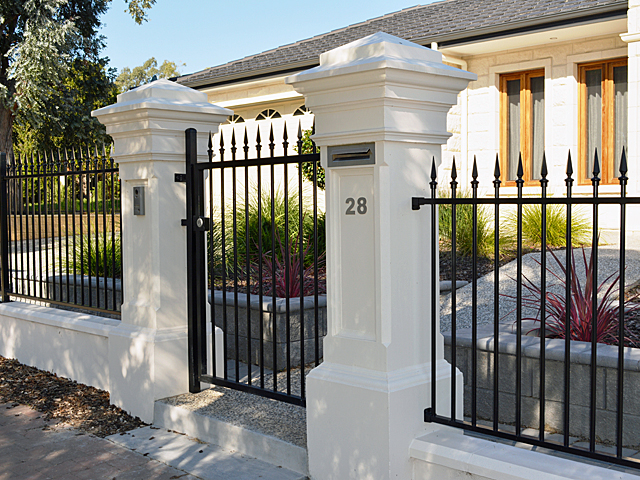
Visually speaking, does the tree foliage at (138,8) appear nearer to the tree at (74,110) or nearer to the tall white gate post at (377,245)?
the tree at (74,110)

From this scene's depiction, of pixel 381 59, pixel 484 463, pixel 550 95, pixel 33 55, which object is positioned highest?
pixel 33 55

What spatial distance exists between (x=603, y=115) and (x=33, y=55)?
1753cm

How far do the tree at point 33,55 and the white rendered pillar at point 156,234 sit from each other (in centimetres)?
1786

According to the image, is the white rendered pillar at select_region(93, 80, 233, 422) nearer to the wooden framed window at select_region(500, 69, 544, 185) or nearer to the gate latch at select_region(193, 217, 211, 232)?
the gate latch at select_region(193, 217, 211, 232)

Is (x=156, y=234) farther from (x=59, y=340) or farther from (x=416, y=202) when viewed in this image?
(x=416, y=202)

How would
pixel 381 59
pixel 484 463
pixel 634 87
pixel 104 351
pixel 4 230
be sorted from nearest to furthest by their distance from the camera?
pixel 484 463, pixel 381 59, pixel 104 351, pixel 4 230, pixel 634 87

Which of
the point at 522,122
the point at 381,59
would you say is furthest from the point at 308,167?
the point at 381,59

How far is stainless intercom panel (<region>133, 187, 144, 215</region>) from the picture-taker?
197 inches

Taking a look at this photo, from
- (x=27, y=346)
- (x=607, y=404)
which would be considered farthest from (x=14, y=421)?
(x=607, y=404)

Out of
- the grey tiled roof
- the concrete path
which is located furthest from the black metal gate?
the grey tiled roof

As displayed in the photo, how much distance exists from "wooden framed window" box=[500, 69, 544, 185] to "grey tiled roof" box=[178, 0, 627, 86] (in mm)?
1119

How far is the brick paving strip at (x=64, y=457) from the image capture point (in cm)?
395

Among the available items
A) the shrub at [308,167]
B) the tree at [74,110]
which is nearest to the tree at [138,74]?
the tree at [74,110]

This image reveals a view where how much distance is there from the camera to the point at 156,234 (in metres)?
4.89
